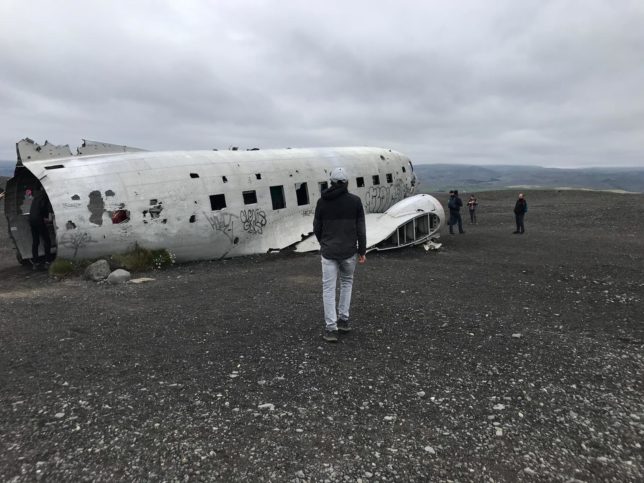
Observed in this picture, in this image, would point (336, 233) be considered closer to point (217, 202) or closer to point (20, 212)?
point (217, 202)

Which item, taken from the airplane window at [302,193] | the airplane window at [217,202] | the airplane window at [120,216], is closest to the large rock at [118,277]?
the airplane window at [120,216]

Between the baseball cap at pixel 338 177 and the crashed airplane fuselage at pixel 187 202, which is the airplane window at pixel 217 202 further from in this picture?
the baseball cap at pixel 338 177

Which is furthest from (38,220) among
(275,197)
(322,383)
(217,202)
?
(322,383)

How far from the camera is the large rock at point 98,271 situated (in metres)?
A: 12.2

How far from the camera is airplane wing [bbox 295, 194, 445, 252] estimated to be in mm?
15984

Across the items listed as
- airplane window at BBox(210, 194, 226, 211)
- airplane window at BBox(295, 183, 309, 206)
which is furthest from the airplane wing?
airplane window at BBox(210, 194, 226, 211)

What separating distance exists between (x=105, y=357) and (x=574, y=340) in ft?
26.4

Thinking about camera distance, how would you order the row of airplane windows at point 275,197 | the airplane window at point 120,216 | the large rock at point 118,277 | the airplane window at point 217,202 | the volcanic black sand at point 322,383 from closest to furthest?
the volcanic black sand at point 322,383
the large rock at point 118,277
the airplane window at point 120,216
the airplane window at point 217,202
the row of airplane windows at point 275,197

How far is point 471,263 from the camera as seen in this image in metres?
14.1

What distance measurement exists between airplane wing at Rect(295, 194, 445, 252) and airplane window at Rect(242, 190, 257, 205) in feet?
8.33

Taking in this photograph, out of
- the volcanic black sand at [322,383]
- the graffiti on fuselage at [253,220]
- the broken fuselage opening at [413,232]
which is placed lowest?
the volcanic black sand at [322,383]

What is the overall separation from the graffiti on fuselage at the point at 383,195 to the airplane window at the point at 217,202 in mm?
7263

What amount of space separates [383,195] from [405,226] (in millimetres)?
4289

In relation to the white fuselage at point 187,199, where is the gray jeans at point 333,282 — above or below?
below
